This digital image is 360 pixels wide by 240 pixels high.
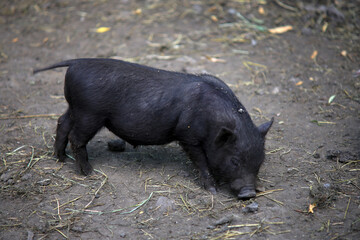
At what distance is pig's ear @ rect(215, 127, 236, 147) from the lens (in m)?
4.62

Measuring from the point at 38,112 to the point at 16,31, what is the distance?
3.54 meters

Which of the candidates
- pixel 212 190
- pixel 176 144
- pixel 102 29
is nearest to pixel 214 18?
pixel 102 29

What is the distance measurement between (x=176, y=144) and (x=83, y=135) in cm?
142

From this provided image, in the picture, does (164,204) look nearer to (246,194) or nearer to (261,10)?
(246,194)

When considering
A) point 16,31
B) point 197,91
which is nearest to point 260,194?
point 197,91

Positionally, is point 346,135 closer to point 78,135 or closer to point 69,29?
point 78,135

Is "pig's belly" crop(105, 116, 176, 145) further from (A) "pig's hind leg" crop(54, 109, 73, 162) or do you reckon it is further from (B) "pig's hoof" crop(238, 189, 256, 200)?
(B) "pig's hoof" crop(238, 189, 256, 200)

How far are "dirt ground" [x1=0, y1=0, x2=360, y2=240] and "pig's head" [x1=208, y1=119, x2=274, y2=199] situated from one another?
0.61 ft

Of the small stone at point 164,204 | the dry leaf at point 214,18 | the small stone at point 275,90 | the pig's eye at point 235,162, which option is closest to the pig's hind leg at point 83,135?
the small stone at point 164,204

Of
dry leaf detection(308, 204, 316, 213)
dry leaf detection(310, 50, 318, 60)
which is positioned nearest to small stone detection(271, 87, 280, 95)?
dry leaf detection(310, 50, 318, 60)

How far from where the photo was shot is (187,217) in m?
4.56

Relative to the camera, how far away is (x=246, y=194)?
4.72 m

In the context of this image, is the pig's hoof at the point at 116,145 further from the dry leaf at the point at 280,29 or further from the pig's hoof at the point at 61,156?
the dry leaf at the point at 280,29

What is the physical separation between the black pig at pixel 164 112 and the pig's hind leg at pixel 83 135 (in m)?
0.01
